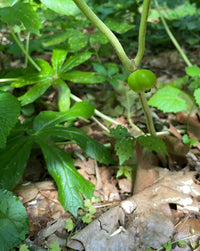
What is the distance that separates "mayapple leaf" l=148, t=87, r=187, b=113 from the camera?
1391 mm

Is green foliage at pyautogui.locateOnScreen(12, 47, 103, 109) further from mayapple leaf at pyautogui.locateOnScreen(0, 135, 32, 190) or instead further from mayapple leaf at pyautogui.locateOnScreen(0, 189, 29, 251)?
mayapple leaf at pyautogui.locateOnScreen(0, 189, 29, 251)

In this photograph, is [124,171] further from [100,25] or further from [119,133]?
[100,25]

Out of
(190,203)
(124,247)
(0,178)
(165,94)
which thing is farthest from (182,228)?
(0,178)

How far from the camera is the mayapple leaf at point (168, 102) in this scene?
139 cm

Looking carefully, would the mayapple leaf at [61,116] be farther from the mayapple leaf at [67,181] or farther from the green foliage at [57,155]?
the mayapple leaf at [67,181]

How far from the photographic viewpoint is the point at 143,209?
1.14m

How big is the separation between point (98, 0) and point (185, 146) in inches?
72.1

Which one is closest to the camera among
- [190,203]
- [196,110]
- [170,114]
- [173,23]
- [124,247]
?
[124,247]

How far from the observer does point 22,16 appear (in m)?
1.35

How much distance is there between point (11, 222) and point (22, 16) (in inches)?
43.0

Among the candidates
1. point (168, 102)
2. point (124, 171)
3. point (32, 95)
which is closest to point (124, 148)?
point (124, 171)

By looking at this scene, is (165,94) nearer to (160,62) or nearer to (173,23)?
(160,62)

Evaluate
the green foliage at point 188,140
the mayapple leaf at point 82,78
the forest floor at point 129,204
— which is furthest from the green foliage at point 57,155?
the green foliage at point 188,140

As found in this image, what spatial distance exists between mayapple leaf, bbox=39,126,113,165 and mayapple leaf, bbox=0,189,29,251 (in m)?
0.38
